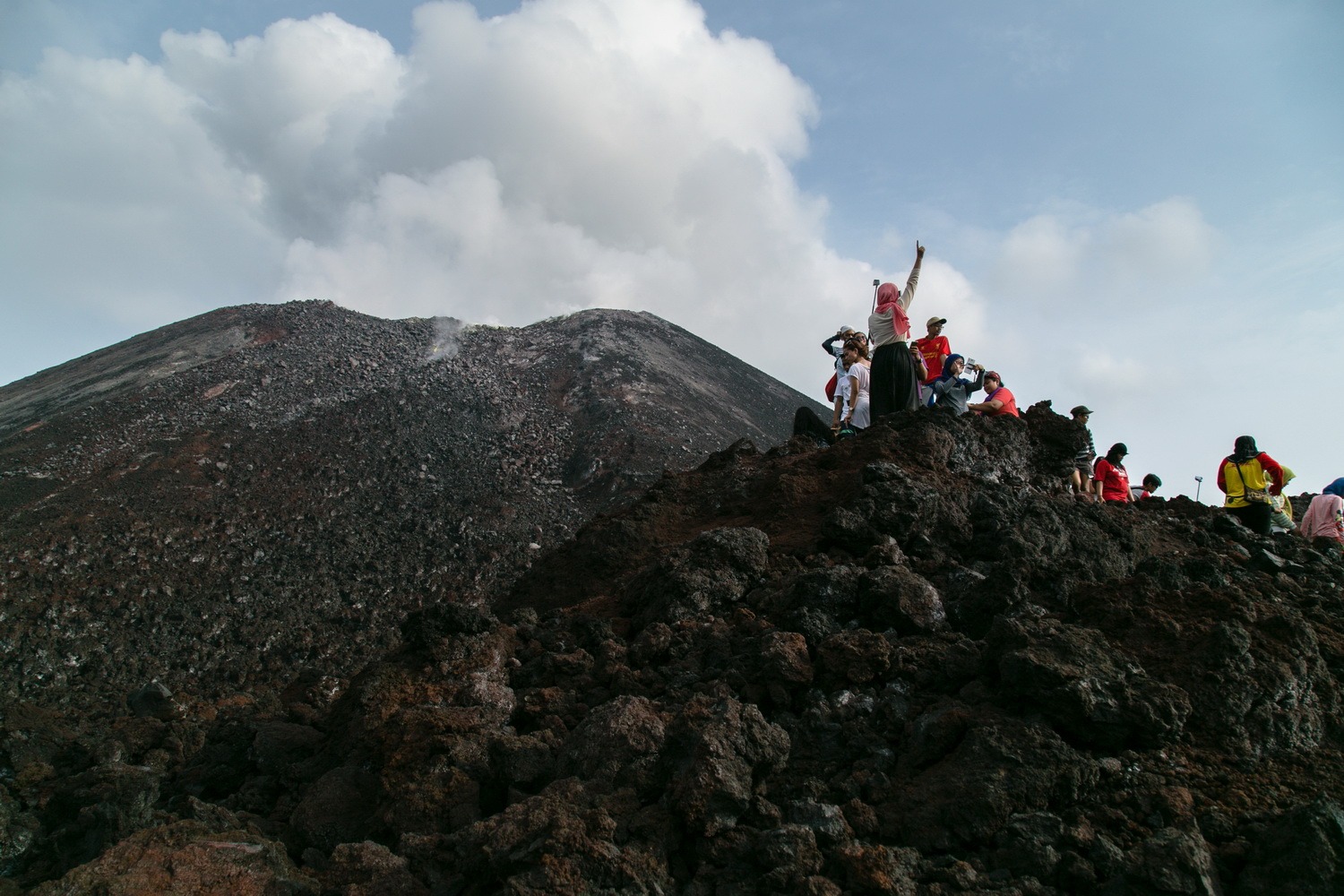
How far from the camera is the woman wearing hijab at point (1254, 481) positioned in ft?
25.1

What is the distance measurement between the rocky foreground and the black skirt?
80.7 inches

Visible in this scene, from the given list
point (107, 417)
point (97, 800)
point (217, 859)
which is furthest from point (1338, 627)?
point (107, 417)

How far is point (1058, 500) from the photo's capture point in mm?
5785

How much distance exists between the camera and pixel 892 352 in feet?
26.4

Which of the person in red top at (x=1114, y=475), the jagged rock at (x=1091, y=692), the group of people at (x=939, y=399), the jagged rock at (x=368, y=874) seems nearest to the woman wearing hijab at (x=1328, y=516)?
the group of people at (x=939, y=399)

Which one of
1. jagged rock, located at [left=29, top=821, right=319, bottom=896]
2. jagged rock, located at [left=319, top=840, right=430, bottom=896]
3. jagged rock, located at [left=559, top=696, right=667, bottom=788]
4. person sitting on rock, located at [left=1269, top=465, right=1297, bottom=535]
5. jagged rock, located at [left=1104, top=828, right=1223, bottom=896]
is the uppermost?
person sitting on rock, located at [left=1269, top=465, right=1297, bottom=535]

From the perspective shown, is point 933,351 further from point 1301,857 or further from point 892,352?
point 1301,857

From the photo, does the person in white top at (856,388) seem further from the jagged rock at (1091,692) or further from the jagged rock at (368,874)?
the jagged rock at (368,874)

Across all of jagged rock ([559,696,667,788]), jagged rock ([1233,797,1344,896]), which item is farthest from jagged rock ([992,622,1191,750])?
jagged rock ([559,696,667,788])

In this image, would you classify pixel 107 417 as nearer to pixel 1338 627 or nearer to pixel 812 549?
pixel 812 549

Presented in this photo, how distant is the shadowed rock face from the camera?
9.09ft

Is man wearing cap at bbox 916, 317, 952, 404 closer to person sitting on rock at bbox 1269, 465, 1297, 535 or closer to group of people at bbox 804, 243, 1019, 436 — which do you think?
group of people at bbox 804, 243, 1019, 436

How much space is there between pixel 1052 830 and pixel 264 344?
68.3 ft

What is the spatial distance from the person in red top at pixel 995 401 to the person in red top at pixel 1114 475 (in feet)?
6.42
